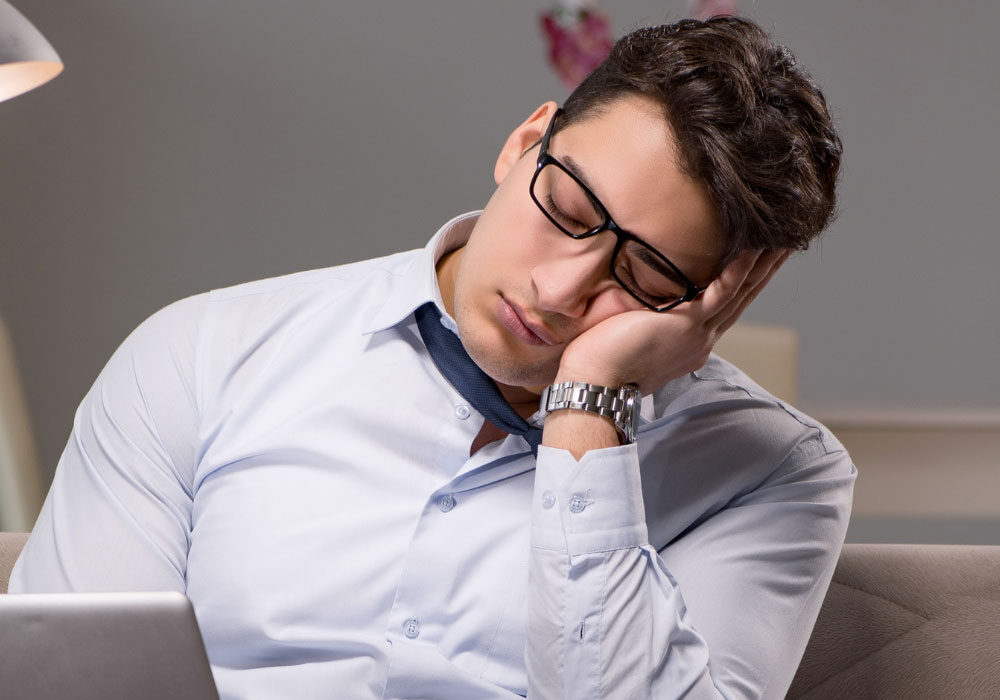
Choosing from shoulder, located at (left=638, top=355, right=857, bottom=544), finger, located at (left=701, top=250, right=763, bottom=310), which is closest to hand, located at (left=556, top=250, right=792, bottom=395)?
finger, located at (left=701, top=250, right=763, bottom=310)

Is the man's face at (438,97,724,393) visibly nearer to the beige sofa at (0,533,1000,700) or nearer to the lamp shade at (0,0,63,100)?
the beige sofa at (0,533,1000,700)

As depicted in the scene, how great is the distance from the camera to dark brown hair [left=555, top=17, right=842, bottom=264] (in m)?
0.99

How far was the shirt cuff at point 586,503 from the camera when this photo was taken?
3.28ft

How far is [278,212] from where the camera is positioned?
10.4 feet

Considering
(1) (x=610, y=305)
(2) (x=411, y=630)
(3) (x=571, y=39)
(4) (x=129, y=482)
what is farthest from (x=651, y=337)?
(3) (x=571, y=39)

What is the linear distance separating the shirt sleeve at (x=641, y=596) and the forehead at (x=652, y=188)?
0.74 feet

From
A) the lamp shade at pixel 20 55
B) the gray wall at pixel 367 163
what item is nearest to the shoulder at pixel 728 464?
the lamp shade at pixel 20 55

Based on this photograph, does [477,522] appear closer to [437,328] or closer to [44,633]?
[437,328]

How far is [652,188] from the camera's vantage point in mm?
995

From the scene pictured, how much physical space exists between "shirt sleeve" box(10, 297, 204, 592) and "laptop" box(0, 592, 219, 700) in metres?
0.48

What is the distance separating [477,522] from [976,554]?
29.8 inches

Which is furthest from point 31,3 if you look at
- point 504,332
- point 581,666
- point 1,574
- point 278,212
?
point 581,666

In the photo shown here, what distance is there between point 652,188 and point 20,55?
1.28m

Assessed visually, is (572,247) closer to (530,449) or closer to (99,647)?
(530,449)
